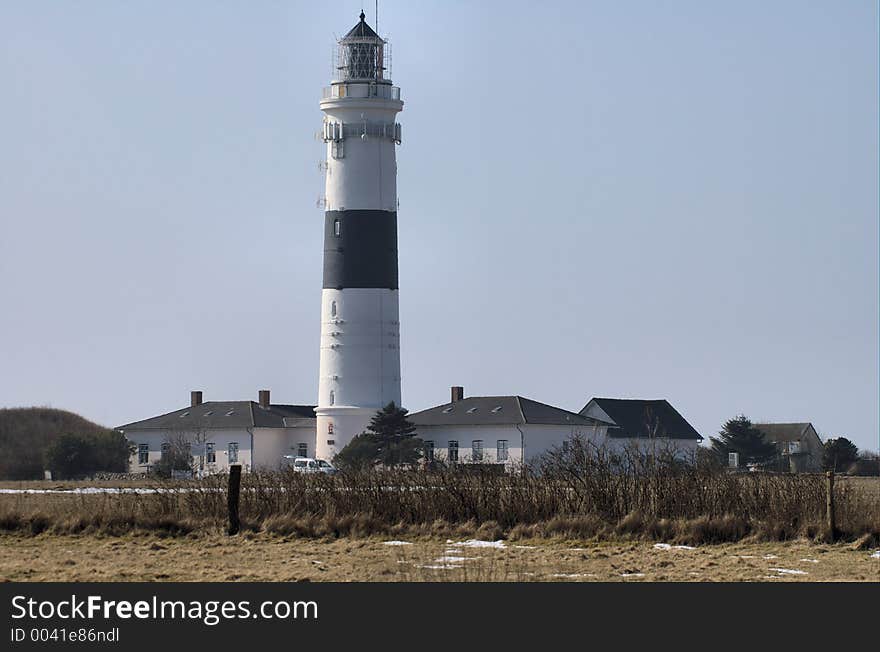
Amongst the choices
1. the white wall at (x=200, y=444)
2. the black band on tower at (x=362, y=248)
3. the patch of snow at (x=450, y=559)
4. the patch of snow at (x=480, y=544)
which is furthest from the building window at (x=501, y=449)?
the patch of snow at (x=450, y=559)

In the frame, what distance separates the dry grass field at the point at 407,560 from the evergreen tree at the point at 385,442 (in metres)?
44.2

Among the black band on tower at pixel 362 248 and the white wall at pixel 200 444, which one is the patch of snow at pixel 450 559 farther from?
the white wall at pixel 200 444

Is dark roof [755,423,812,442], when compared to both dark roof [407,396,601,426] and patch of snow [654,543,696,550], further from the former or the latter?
patch of snow [654,543,696,550]

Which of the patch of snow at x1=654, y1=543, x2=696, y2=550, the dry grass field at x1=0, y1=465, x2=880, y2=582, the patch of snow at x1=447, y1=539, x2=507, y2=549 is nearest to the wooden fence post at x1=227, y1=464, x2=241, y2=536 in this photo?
the dry grass field at x1=0, y1=465, x2=880, y2=582

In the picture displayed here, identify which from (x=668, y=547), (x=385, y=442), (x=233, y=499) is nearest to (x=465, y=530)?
(x=668, y=547)

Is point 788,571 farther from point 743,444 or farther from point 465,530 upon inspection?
point 743,444

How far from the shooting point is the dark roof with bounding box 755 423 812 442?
334 feet

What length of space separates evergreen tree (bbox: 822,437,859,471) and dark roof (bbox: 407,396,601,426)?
438 inches

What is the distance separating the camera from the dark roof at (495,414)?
273ft

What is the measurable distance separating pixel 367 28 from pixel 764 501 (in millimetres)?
50279

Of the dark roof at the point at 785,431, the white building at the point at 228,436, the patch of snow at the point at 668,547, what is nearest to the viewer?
the patch of snow at the point at 668,547
